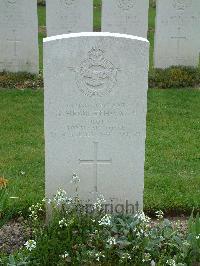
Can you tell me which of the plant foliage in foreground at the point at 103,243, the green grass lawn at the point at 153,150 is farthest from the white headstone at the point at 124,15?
the plant foliage in foreground at the point at 103,243

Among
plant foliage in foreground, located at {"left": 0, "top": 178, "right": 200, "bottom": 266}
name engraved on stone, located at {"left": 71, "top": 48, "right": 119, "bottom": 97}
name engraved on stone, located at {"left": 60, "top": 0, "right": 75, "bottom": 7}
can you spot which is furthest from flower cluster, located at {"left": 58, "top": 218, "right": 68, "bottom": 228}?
name engraved on stone, located at {"left": 60, "top": 0, "right": 75, "bottom": 7}

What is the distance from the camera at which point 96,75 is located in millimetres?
4336

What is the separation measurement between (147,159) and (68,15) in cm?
465

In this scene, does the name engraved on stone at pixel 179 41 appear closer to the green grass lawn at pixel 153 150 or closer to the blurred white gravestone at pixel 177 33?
the blurred white gravestone at pixel 177 33

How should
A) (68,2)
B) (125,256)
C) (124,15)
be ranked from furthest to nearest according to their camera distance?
(124,15) → (68,2) → (125,256)

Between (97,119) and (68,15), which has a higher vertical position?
(68,15)

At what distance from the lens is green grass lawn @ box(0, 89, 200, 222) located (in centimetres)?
535

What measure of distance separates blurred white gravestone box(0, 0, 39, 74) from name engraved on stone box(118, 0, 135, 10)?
1.63 m

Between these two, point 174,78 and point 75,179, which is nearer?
point 75,179

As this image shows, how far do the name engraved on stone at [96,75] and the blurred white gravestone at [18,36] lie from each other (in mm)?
5997

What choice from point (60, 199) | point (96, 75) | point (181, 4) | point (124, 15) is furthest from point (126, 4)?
point (60, 199)

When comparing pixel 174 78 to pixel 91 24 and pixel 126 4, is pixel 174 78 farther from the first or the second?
pixel 91 24

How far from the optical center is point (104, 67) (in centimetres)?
430

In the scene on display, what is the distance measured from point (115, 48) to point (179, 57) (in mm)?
6715
